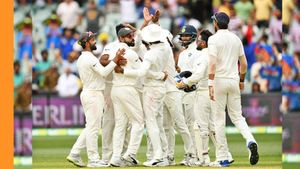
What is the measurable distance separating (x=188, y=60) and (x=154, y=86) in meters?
0.71

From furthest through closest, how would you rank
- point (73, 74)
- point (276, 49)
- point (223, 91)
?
point (276, 49), point (73, 74), point (223, 91)

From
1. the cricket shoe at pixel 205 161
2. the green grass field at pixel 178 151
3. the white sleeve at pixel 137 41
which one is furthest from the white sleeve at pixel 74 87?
the cricket shoe at pixel 205 161

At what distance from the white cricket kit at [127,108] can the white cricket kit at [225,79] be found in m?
1.15

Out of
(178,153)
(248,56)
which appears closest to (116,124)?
(178,153)

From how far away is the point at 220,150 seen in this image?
11266 mm

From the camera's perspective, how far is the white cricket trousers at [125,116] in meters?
11.7

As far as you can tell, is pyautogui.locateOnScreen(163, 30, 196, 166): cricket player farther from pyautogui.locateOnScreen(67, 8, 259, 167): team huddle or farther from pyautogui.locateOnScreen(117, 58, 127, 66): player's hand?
pyautogui.locateOnScreen(117, 58, 127, 66): player's hand

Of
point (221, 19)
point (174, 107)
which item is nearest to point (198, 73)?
point (174, 107)

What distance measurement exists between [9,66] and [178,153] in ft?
31.5

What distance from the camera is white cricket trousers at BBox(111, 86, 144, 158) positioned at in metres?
11.7

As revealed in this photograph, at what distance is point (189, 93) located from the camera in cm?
1226

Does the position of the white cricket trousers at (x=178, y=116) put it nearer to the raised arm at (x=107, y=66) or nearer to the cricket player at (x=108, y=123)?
the cricket player at (x=108, y=123)

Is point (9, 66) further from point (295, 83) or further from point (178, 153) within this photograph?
point (178, 153)

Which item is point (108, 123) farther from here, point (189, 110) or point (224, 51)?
point (224, 51)
